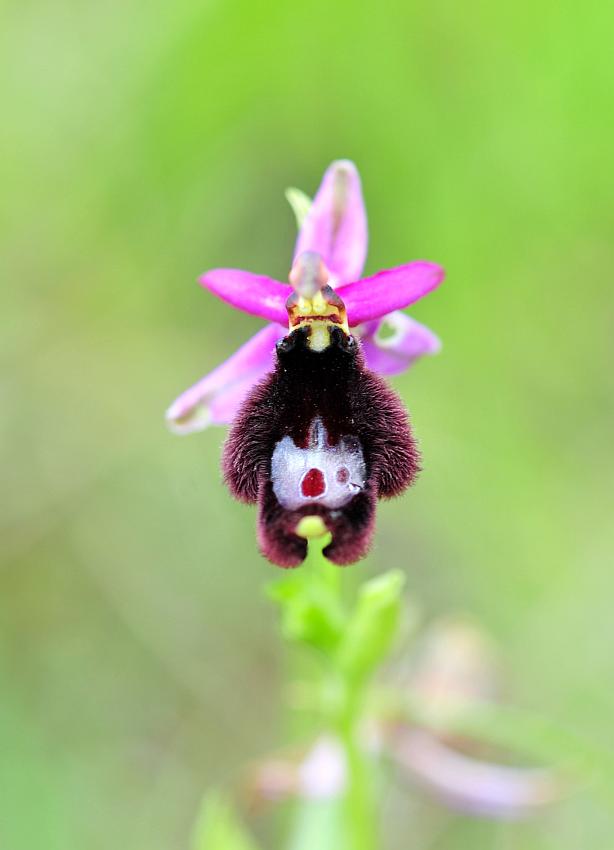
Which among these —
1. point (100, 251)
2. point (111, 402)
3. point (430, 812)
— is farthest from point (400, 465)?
point (100, 251)

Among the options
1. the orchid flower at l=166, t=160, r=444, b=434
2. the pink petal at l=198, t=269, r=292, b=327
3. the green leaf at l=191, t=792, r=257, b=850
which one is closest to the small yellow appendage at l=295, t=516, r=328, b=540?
the orchid flower at l=166, t=160, r=444, b=434

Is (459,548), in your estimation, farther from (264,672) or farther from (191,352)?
(191,352)

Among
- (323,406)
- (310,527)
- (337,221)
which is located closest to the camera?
(310,527)

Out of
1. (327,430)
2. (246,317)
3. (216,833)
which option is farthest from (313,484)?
(246,317)

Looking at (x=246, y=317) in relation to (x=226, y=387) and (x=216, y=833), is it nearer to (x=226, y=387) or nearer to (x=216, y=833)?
(x=226, y=387)

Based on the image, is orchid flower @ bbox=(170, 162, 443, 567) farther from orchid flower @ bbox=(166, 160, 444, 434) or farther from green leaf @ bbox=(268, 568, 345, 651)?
green leaf @ bbox=(268, 568, 345, 651)

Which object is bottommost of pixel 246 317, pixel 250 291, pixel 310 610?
pixel 310 610
